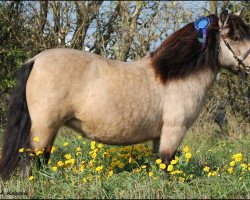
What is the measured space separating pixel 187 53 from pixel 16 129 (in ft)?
6.84

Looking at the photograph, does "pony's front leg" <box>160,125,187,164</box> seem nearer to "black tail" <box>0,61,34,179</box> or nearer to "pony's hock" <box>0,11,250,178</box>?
"pony's hock" <box>0,11,250,178</box>

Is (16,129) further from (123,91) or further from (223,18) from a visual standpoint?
(223,18)

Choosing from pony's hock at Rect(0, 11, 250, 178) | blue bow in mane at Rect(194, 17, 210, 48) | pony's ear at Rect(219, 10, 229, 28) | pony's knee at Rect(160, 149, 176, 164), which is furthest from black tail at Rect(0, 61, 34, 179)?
pony's ear at Rect(219, 10, 229, 28)

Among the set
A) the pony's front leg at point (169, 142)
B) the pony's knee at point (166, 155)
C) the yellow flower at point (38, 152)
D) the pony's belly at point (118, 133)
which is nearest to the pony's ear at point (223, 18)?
the pony's front leg at point (169, 142)

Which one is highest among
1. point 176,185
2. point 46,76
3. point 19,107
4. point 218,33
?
point 218,33

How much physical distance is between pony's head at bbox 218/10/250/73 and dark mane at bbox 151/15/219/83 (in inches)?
3.1

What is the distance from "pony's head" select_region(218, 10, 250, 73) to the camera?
5.56 meters

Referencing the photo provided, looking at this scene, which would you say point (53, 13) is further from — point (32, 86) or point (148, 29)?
point (32, 86)

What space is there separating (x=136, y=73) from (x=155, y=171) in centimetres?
109

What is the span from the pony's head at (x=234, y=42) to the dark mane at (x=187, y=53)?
79 millimetres

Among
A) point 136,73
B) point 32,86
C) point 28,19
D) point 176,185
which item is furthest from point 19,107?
point 28,19

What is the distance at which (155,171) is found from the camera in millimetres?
5027

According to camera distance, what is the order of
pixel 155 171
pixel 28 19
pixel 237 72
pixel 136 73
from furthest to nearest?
pixel 28 19 < pixel 237 72 < pixel 136 73 < pixel 155 171

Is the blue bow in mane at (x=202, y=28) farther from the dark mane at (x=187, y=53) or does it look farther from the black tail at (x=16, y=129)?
the black tail at (x=16, y=129)
